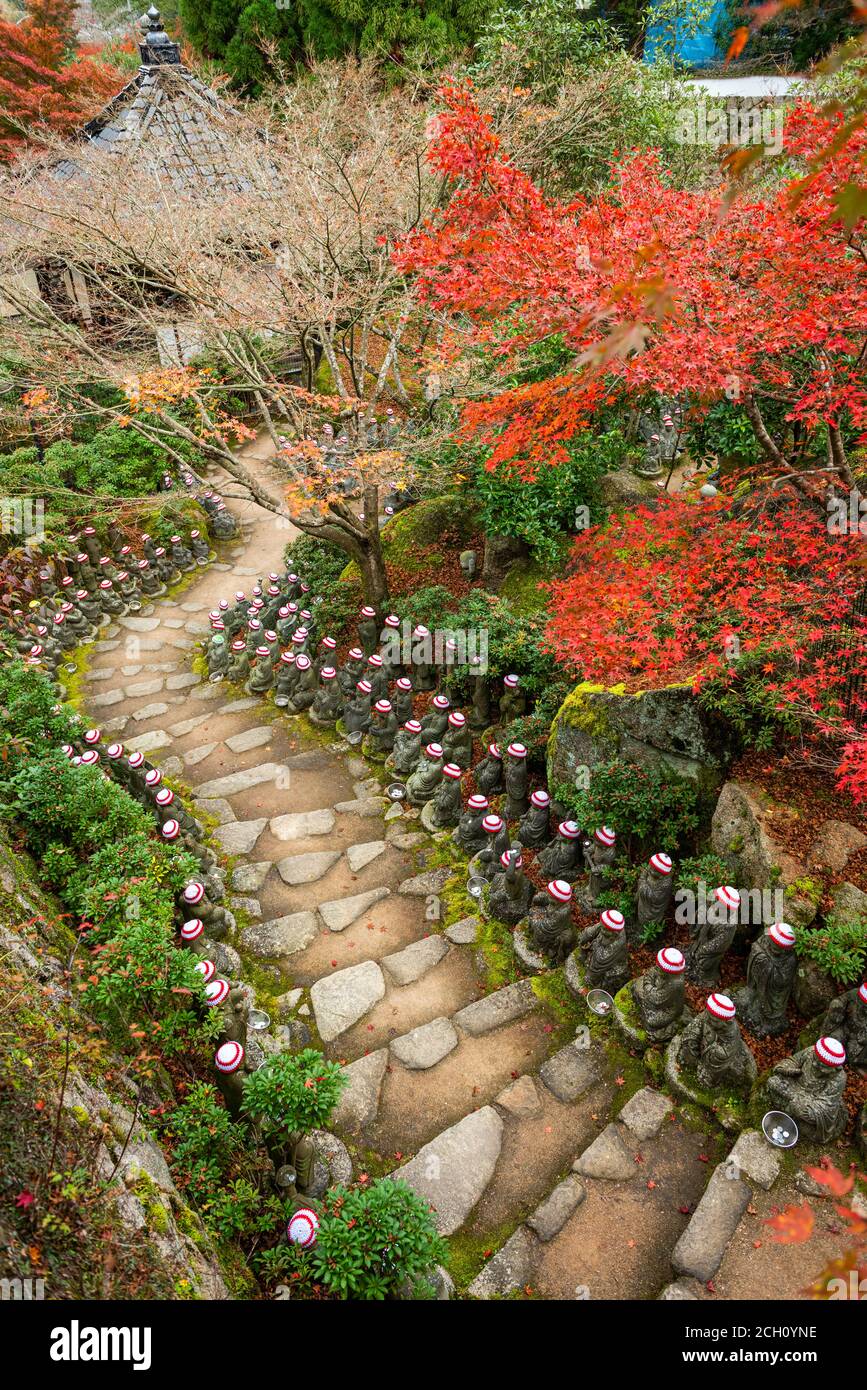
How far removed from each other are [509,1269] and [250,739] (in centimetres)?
743

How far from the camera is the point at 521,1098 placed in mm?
5219

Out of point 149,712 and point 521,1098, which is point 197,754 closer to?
point 149,712

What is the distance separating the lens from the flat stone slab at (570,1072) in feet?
17.2

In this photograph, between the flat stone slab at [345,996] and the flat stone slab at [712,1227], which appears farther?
the flat stone slab at [345,996]

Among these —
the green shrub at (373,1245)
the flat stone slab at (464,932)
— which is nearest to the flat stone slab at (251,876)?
the flat stone slab at (464,932)

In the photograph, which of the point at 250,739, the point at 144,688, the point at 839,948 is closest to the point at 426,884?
the point at 839,948

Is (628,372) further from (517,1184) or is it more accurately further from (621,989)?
(517,1184)

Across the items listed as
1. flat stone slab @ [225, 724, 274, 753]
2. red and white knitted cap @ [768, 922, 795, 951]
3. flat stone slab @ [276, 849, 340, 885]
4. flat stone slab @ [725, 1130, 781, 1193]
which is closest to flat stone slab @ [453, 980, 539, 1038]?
flat stone slab @ [725, 1130, 781, 1193]

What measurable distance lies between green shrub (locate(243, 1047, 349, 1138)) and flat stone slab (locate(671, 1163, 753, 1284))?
2.27m

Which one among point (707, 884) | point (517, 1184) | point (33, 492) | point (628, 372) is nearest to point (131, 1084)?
point (517, 1184)

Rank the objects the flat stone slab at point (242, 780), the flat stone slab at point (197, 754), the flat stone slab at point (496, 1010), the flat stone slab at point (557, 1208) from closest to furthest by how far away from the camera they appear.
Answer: the flat stone slab at point (557, 1208)
the flat stone slab at point (496, 1010)
the flat stone slab at point (242, 780)
the flat stone slab at point (197, 754)

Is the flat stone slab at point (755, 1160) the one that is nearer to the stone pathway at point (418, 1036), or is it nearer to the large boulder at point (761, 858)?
the stone pathway at point (418, 1036)

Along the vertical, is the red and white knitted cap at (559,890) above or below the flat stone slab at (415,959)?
above

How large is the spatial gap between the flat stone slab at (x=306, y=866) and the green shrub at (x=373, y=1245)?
4.14 m
